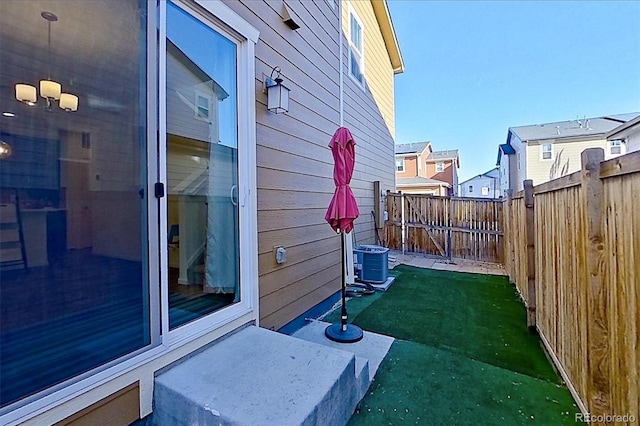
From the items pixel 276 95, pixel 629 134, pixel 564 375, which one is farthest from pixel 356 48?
pixel 629 134

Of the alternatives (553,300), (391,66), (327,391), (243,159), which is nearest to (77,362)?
(327,391)

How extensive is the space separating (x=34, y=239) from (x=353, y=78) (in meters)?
5.86

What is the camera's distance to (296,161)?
352 cm

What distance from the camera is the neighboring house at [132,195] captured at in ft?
4.35

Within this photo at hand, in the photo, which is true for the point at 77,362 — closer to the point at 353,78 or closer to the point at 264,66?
the point at 264,66

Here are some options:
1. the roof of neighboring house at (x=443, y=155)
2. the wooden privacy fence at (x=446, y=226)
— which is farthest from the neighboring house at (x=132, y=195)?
the roof of neighboring house at (x=443, y=155)

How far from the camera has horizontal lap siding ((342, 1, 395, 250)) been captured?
19.9 feet

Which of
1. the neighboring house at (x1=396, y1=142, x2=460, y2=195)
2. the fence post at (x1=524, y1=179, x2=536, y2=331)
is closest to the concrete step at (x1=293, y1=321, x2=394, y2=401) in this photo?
the fence post at (x1=524, y1=179, x2=536, y2=331)

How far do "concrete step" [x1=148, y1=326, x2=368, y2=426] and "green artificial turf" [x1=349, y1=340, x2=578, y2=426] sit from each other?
9.9 inches

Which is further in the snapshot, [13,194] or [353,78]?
[353,78]

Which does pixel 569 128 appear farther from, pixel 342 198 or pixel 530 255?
pixel 342 198

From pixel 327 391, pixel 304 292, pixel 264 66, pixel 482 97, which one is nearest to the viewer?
pixel 327 391

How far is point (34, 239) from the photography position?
4.44ft

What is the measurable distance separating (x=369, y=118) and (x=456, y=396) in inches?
243
